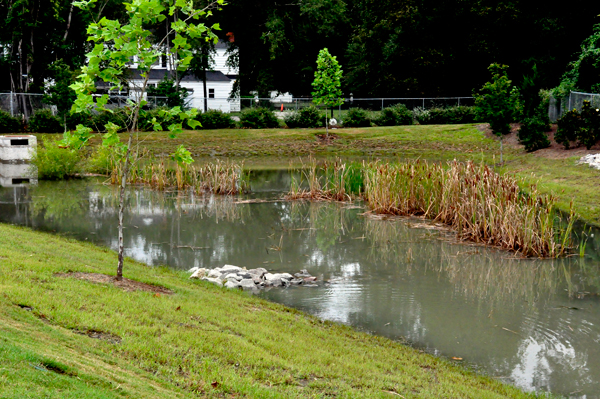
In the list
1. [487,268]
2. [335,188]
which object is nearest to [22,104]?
[335,188]

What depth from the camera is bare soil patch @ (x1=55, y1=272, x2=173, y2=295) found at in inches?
332

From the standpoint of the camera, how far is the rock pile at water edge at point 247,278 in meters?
10.9

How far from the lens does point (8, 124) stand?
114 feet

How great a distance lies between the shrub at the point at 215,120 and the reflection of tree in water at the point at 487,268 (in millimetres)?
25350

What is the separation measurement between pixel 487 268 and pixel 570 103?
21.3m

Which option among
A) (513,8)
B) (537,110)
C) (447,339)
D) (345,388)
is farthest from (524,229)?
(513,8)

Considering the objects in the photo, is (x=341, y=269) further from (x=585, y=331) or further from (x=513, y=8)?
(x=513, y=8)

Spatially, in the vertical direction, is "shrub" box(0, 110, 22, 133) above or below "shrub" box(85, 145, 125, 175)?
above

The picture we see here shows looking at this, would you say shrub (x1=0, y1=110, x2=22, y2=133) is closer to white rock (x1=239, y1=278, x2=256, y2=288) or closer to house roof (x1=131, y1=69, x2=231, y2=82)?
house roof (x1=131, y1=69, x2=231, y2=82)

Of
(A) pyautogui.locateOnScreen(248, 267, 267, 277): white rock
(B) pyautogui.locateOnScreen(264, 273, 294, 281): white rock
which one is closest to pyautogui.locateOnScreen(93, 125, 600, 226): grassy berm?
(A) pyautogui.locateOnScreen(248, 267, 267, 277): white rock

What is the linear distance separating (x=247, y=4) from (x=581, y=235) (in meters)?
37.2

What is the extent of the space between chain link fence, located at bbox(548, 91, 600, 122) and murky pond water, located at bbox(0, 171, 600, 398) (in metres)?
13.3

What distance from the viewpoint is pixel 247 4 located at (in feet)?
157

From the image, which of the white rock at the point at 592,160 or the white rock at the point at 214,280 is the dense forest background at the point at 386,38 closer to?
the white rock at the point at 592,160
